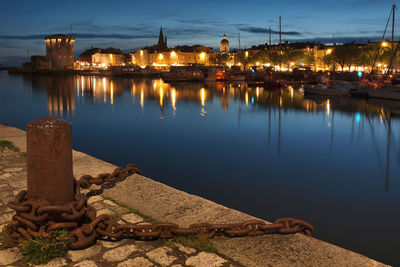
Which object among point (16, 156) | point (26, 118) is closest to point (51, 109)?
point (26, 118)

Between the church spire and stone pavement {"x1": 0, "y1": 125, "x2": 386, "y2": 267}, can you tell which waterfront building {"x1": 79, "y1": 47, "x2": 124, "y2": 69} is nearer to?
the church spire

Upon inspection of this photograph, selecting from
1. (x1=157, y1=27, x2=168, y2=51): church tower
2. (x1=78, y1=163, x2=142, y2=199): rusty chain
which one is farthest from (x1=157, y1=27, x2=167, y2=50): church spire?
(x1=78, y1=163, x2=142, y2=199): rusty chain

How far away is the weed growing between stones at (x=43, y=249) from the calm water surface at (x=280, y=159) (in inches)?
173

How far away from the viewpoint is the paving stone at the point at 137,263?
11.5 ft

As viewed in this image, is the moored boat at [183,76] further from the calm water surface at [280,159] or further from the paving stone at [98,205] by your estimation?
the paving stone at [98,205]

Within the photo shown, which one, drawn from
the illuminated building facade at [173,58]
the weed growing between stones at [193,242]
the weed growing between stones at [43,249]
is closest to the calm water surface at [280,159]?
the weed growing between stones at [193,242]

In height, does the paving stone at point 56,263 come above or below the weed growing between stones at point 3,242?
below

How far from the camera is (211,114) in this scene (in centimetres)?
2742

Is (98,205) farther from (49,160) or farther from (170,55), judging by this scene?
(170,55)

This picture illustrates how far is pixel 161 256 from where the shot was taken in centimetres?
368

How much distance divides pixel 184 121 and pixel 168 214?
60.0 feet

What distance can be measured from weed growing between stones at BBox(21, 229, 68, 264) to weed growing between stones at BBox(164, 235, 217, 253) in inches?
38.4

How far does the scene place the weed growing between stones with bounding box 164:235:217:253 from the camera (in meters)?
3.80

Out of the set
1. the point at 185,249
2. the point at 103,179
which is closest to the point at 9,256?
the point at 185,249
